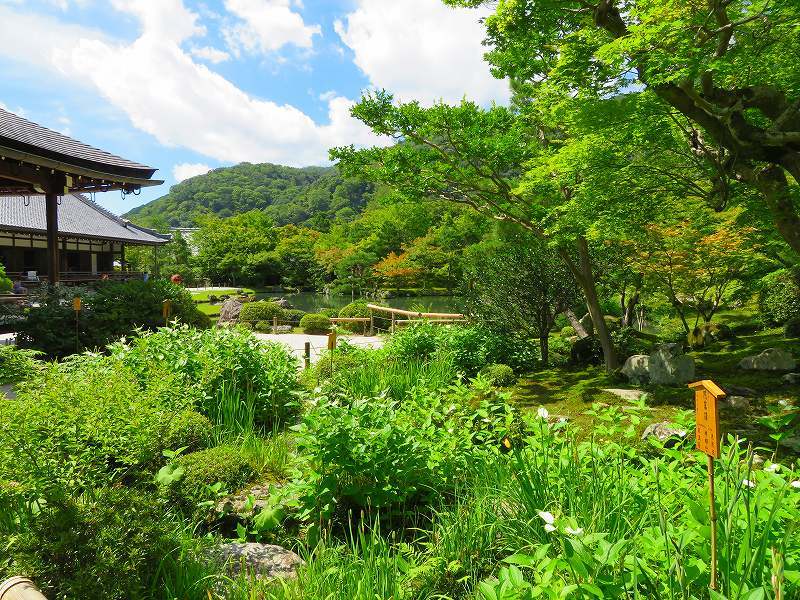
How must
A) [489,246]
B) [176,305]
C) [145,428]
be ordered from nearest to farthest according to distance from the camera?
1. [145,428]
2. [176,305]
3. [489,246]

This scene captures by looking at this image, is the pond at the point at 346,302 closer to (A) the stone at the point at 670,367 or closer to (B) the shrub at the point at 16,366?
(A) the stone at the point at 670,367

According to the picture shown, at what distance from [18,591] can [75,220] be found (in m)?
24.6

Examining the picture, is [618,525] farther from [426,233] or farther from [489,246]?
[426,233]

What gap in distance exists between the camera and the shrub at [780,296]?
9.09m

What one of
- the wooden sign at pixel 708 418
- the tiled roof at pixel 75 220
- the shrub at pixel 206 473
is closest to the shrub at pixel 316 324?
the tiled roof at pixel 75 220

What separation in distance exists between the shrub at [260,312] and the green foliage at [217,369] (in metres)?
12.4

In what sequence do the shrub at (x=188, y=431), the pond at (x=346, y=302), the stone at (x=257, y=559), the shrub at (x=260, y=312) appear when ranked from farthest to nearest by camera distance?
the pond at (x=346, y=302) < the shrub at (x=260, y=312) < the shrub at (x=188, y=431) < the stone at (x=257, y=559)

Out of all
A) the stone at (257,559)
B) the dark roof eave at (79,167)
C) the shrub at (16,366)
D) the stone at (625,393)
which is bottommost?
the stone at (257,559)

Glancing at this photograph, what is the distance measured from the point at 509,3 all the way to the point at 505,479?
5.62 m

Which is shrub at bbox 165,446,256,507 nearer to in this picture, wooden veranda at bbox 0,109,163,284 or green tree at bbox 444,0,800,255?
green tree at bbox 444,0,800,255

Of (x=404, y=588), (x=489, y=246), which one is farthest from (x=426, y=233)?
(x=404, y=588)

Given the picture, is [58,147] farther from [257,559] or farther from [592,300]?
[592,300]

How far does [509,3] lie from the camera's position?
5.72 m

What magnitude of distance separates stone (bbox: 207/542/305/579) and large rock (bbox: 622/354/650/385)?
5439mm
